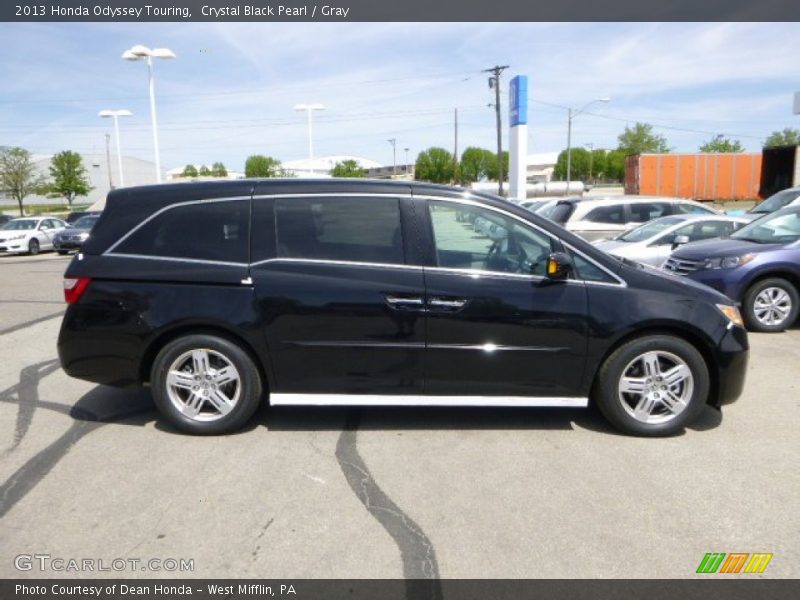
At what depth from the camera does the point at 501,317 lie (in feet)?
12.7

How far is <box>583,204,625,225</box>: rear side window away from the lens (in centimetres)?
1198

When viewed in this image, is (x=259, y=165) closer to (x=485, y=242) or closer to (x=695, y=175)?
(x=695, y=175)

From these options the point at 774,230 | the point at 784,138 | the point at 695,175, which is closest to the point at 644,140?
the point at 784,138

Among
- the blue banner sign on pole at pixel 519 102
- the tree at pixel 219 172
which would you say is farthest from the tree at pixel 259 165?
the blue banner sign on pole at pixel 519 102

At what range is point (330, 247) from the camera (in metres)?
3.99

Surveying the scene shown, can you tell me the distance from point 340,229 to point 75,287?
77.3 inches

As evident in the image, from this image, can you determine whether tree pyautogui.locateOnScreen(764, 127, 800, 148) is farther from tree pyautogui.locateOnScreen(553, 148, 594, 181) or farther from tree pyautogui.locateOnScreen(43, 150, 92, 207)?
tree pyautogui.locateOnScreen(43, 150, 92, 207)

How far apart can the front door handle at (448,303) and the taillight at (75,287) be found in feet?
8.15

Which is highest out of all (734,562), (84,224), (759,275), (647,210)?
(647,210)

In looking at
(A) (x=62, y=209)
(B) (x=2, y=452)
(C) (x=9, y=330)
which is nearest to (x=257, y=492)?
(B) (x=2, y=452)

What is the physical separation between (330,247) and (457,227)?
0.92 m

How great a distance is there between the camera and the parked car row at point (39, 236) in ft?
68.9

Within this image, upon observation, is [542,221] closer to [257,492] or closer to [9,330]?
A: [257,492]
